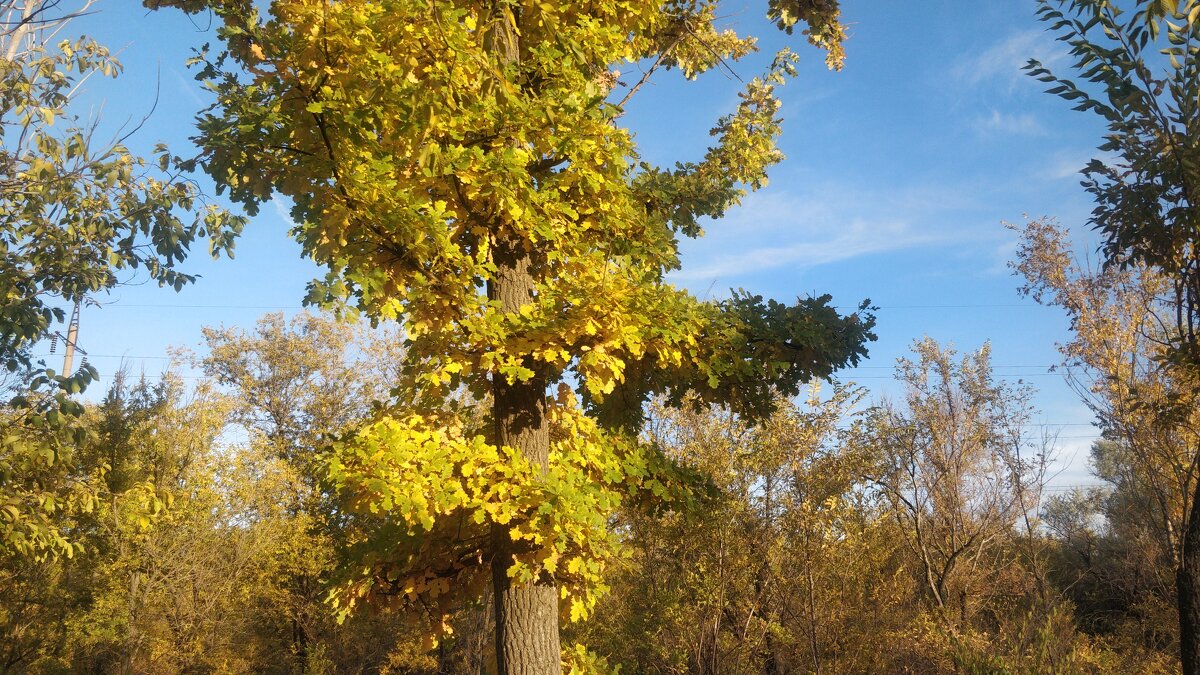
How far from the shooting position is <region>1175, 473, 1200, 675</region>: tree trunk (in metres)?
5.81

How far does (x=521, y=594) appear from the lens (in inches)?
202

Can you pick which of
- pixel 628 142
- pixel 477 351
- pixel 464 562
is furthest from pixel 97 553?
pixel 628 142

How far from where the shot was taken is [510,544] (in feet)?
17.1

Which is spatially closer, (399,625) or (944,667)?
(944,667)

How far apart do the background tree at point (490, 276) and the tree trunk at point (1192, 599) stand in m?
3.34

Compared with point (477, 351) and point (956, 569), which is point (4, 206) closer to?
point (477, 351)

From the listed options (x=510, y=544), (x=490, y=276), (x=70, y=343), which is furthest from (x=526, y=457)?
(x=70, y=343)

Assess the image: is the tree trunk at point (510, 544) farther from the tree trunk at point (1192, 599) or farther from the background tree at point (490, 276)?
the tree trunk at point (1192, 599)

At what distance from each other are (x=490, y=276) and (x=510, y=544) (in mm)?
1985

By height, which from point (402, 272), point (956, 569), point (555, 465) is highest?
point (402, 272)

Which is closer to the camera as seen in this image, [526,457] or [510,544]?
[510,544]

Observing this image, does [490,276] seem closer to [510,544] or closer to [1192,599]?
[510,544]

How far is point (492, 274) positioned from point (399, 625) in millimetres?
18415

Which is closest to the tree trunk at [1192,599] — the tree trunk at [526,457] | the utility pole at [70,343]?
the tree trunk at [526,457]
